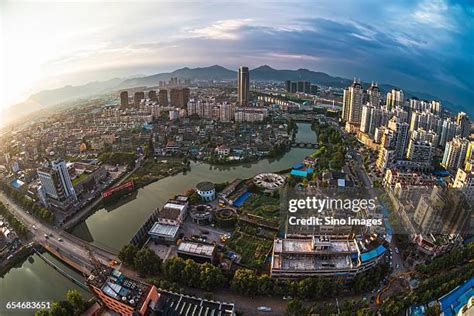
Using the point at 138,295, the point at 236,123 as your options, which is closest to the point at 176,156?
the point at 236,123

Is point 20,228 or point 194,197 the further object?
point 194,197

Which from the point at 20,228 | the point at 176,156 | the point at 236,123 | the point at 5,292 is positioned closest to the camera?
the point at 5,292

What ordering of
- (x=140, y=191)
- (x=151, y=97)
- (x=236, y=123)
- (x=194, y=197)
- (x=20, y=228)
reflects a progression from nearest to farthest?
(x=20, y=228)
(x=194, y=197)
(x=140, y=191)
(x=236, y=123)
(x=151, y=97)

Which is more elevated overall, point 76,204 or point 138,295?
point 138,295

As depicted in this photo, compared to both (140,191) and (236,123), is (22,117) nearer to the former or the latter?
(236,123)

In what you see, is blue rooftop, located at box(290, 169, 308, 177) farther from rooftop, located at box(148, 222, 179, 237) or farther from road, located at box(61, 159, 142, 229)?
road, located at box(61, 159, 142, 229)

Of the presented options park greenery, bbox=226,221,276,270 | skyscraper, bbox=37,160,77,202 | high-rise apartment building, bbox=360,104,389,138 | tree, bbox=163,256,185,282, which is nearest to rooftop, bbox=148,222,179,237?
tree, bbox=163,256,185,282

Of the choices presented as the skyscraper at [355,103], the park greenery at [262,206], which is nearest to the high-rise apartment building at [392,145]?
the park greenery at [262,206]
